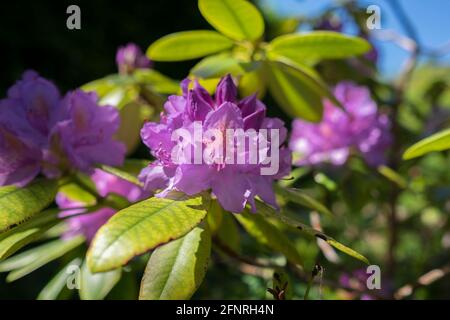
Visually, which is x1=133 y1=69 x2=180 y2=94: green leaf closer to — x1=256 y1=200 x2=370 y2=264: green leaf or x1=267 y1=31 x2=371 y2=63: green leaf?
x1=267 y1=31 x2=371 y2=63: green leaf

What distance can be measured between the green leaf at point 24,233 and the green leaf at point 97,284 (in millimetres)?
180

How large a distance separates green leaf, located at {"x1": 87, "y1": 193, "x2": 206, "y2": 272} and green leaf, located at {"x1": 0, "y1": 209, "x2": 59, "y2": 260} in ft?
0.70

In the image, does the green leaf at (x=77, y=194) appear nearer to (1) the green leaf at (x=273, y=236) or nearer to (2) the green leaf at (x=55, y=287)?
(2) the green leaf at (x=55, y=287)

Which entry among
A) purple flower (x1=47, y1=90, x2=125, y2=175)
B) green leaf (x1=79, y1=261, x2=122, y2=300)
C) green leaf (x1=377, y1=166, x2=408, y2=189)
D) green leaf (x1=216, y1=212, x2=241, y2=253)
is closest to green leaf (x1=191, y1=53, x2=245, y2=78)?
purple flower (x1=47, y1=90, x2=125, y2=175)

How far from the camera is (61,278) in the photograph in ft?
3.79

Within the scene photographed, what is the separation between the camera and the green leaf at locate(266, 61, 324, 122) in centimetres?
121

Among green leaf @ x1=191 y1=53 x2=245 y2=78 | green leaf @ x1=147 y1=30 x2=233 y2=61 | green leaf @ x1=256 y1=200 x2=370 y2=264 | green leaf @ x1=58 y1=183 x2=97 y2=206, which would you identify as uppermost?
green leaf @ x1=147 y1=30 x2=233 y2=61

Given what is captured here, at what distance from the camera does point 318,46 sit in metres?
1.13

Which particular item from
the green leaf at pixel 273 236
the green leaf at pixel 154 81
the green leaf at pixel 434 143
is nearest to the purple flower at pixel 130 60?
the green leaf at pixel 154 81

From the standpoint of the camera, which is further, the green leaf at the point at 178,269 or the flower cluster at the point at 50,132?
the flower cluster at the point at 50,132

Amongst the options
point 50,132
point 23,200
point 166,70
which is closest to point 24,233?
point 23,200

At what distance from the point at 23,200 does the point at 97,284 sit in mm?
325

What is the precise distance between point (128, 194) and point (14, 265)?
0.98 ft

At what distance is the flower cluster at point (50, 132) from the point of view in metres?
0.94
